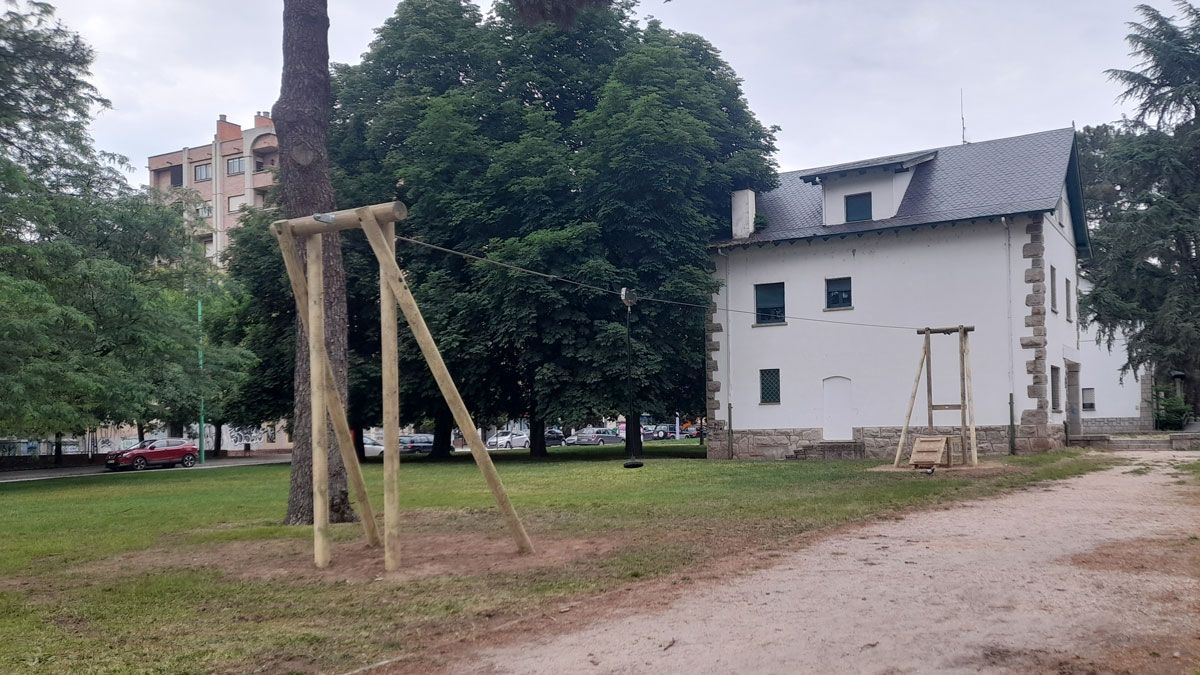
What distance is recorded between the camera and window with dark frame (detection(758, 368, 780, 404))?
3041 cm

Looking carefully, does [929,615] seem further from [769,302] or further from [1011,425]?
[769,302]

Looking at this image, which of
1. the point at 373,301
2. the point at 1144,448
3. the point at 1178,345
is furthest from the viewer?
the point at 1178,345

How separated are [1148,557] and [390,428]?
6455 millimetres

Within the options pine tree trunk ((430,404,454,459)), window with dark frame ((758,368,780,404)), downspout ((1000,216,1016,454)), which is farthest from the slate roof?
pine tree trunk ((430,404,454,459))

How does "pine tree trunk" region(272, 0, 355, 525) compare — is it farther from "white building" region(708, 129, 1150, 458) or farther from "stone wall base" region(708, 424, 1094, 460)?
"white building" region(708, 129, 1150, 458)

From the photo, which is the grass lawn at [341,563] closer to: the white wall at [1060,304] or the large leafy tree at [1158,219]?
the white wall at [1060,304]

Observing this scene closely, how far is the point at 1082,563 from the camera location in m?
8.20

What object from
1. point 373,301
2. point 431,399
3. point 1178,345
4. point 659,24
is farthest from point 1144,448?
point 373,301

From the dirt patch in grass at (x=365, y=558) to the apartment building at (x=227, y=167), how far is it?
65785mm

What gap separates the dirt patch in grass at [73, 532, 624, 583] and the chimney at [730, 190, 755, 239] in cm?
2116

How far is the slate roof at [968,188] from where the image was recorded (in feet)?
89.5

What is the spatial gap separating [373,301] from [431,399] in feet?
11.9

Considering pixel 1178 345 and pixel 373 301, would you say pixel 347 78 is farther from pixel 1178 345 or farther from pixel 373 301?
pixel 1178 345

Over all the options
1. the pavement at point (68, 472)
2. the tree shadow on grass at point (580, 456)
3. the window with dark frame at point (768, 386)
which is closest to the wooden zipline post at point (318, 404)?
the tree shadow on grass at point (580, 456)
